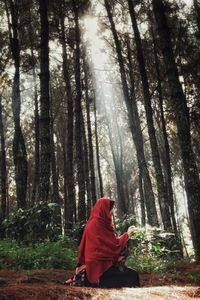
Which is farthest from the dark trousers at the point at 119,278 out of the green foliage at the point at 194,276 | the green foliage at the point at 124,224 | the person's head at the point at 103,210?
the green foliage at the point at 124,224

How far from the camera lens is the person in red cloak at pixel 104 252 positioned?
6.06 m

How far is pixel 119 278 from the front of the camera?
6062 millimetres

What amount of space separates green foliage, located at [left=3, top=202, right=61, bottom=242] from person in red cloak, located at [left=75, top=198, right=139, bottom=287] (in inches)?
140

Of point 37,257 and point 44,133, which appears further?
point 44,133

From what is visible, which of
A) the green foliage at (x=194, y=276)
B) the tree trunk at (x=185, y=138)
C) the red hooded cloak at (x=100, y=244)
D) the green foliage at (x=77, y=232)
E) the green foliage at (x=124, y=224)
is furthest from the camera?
the green foliage at (x=124, y=224)

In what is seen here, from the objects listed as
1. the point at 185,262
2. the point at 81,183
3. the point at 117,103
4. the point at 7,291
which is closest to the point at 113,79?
the point at 117,103

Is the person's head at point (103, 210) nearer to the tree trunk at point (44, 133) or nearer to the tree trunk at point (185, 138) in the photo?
the tree trunk at point (185, 138)

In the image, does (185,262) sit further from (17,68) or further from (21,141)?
(17,68)

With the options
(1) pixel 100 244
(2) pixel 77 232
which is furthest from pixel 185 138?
(2) pixel 77 232

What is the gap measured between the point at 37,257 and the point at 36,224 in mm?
1935

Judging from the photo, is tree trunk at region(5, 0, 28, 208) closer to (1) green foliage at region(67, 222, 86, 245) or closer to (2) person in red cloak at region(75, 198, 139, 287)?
(1) green foliage at region(67, 222, 86, 245)

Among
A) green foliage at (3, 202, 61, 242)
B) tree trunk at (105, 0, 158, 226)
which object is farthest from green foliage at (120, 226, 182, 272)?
tree trunk at (105, 0, 158, 226)

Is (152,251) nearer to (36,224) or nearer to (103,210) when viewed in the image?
(36,224)

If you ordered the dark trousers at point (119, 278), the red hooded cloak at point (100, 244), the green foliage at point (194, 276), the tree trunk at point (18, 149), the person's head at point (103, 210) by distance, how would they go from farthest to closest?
the tree trunk at point (18, 149) → the green foliage at point (194, 276) → the person's head at point (103, 210) → the red hooded cloak at point (100, 244) → the dark trousers at point (119, 278)
